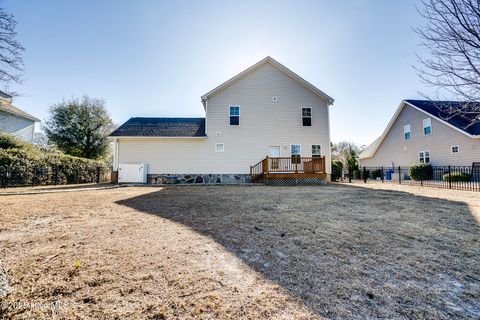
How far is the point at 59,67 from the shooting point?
1058cm

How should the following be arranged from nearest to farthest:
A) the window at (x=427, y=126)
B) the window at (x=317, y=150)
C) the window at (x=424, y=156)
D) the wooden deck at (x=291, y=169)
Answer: the wooden deck at (x=291, y=169), the window at (x=317, y=150), the window at (x=427, y=126), the window at (x=424, y=156)

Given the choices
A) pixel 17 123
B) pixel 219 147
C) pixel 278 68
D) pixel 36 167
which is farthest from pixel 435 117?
pixel 17 123

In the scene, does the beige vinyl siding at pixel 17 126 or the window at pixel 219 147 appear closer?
the window at pixel 219 147

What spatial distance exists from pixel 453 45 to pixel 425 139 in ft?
53.2

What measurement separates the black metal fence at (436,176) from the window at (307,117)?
19.6ft

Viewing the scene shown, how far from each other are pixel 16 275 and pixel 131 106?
72.0 ft

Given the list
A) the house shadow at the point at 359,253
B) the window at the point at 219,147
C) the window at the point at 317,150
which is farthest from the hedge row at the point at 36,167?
the window at the point at 317,150

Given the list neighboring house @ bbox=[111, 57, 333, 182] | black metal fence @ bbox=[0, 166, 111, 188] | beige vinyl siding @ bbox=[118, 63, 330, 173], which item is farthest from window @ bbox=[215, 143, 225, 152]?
black metal fence @ bbox=[0, 166, 111, 188]

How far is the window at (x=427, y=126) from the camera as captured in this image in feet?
56.7

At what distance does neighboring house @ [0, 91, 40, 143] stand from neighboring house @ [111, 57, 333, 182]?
9.43 m

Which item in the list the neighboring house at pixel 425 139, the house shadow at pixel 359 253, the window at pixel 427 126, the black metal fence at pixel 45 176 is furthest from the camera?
the window at pixel 427 126

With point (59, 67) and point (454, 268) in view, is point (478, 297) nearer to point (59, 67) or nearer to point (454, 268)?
point (454, 268)

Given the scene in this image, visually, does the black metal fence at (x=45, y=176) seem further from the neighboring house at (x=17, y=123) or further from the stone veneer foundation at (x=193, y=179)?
the neighboring house at (x=17, y=123)

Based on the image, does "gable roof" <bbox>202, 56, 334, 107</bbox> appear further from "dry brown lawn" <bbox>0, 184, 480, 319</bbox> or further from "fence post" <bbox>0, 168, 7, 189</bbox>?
"dry brown lawn" <bbox>0, 184, 480, 319</bbox>
